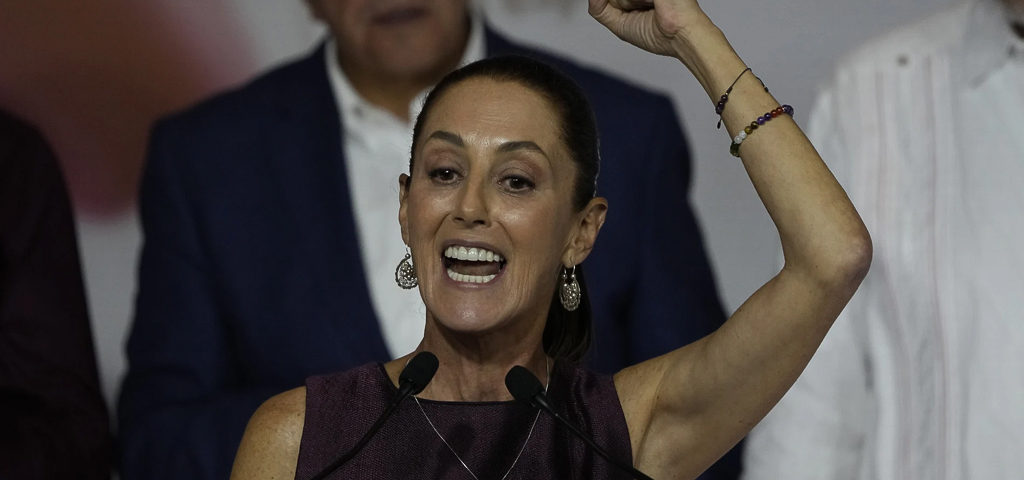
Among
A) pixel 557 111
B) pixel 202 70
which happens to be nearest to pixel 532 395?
pixel 557 111

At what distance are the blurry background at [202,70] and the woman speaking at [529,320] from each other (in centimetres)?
142

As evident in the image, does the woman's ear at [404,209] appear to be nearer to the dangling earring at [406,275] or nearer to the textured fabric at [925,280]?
the dangling earring at [406,275]

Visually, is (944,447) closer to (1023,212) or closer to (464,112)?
(1023,212)

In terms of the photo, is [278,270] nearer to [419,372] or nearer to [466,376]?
[466,376]

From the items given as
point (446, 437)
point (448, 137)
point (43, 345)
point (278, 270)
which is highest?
point (448, 137)

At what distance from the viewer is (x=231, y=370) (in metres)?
3.23

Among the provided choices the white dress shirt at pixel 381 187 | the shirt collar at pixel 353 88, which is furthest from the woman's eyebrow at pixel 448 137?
the shirt collar at pixel 353 88

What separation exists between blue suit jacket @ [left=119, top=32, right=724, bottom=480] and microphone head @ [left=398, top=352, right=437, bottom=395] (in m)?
1.20

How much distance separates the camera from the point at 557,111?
2.18 meters

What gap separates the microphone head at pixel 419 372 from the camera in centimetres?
191

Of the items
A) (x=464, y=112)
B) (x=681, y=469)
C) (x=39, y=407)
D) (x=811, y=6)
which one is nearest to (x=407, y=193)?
(x=464, y=112)

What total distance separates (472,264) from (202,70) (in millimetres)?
1796

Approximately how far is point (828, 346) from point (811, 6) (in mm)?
1000

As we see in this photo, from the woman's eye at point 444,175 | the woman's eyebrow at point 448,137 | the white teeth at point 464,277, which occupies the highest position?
the woman's eyebrow at point 448,137
